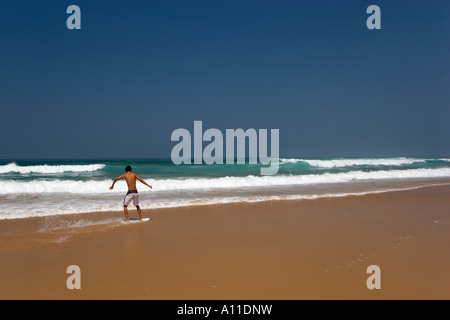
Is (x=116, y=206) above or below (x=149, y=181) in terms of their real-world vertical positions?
below

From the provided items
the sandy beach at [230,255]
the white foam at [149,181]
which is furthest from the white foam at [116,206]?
the white foam at [149,181]

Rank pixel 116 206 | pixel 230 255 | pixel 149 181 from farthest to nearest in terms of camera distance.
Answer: pixel 149 181 < pixel 116 206 < pixel 230 255

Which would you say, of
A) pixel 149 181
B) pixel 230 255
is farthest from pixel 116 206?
pixel 149 181

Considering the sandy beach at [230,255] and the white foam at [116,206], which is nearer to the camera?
the sandy beach at [230,255]

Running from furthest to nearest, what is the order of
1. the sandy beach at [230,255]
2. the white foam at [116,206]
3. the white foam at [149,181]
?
the white foam at [149,181] → the white foam at [116,206] → the sandy beach at [230,255]

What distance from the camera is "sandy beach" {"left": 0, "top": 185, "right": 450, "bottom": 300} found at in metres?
3.74

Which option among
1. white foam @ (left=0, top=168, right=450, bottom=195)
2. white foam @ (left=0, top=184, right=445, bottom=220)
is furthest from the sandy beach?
white foam @ (left=0, top=168, right=450, bottom=195)

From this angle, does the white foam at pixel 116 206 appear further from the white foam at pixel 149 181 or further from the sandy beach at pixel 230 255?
the white foam at pixel 149 181

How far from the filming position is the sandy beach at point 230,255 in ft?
12.3

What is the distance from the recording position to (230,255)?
507cm

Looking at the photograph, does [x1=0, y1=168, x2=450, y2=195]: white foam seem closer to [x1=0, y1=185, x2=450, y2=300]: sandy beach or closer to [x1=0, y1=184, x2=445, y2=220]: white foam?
[x1=0, y1=184, x2=445, y2=220]: white foam

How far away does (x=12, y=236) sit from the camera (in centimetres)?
635

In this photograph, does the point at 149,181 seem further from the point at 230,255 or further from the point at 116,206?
the point at 230,255

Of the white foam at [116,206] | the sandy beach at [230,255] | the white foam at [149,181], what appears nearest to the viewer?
the sandy beach at [230,255]
